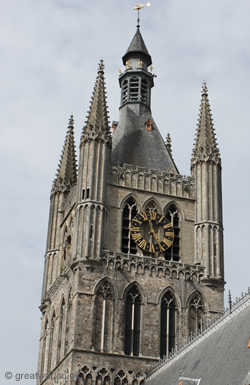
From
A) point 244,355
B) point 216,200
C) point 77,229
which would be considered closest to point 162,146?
point 216,200

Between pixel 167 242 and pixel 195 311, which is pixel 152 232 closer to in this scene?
pixel 167 242

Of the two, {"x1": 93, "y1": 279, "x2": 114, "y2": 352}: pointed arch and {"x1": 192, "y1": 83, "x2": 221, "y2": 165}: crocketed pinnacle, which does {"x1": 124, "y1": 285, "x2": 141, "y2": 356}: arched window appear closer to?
{"x1": 93, "y1": 279, "x2": 114, "y2": 352}: pointed arch

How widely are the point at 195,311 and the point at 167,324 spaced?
177cm

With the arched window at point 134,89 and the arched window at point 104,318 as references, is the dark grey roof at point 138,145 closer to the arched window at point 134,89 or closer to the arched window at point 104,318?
the arched window at point 134,89

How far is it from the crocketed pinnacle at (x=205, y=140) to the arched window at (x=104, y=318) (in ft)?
33.8

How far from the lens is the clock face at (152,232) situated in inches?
1690

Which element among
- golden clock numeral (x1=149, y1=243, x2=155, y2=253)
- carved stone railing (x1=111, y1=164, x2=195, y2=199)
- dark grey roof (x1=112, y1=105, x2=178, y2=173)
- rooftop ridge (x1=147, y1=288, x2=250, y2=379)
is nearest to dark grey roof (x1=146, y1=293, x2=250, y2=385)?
rooftop ridge (x1=147, y1=288, x2=250, y2=379)

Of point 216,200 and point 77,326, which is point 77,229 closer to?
point 77,326

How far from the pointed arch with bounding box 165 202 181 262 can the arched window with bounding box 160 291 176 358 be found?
96.1 inches

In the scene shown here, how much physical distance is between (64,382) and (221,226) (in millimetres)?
12514

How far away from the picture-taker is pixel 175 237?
44.1m

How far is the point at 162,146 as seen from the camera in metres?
48.6

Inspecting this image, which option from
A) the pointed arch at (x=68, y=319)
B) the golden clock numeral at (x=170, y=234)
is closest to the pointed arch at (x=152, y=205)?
the golden clock numeral at (x=170, y=234)

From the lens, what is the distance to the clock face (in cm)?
4294
